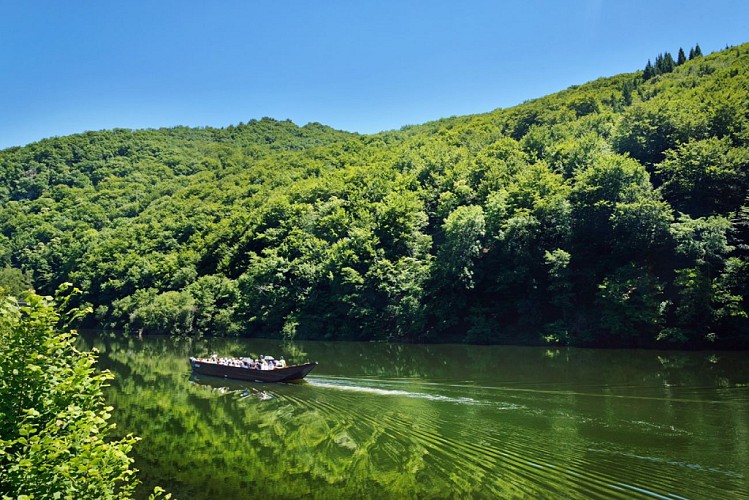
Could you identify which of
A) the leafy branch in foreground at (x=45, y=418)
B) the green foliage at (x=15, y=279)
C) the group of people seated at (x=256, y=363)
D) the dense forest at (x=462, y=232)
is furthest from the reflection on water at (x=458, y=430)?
the green foliage at (x=15, y=279)

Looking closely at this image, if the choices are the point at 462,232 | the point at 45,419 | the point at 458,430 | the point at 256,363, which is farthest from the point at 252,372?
the point at 45,419

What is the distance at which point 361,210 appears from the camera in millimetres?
72312

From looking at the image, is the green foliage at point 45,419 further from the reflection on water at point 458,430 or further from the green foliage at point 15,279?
the green foliage at point 15,279

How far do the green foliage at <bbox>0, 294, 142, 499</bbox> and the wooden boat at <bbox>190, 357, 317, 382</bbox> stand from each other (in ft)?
78.4

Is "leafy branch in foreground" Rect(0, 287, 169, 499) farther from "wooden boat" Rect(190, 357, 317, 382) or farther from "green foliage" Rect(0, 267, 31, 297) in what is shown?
A: "green foliage" Rect(0, 267, 31, 297)

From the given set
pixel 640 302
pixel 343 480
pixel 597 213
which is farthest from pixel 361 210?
pixel 343 480

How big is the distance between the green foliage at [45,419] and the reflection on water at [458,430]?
879cm

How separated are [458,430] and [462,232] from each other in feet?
112

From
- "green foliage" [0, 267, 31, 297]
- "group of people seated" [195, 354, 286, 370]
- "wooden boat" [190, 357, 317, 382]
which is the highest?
"green foliage" [0, 267, 31, 297]

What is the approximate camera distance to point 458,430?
19062 millimetres

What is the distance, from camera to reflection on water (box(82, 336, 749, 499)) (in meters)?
14.2

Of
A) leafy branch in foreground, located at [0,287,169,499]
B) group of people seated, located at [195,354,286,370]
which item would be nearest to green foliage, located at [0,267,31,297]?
group of people seated, located at [195,354,286,370]

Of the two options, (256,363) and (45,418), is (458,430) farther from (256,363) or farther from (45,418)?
(256,363)

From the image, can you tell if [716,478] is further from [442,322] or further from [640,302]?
[442,322]
